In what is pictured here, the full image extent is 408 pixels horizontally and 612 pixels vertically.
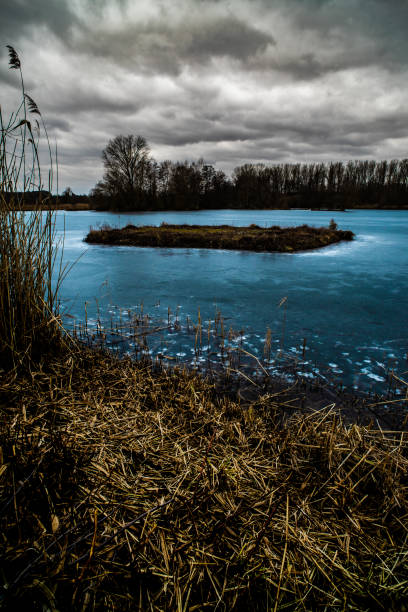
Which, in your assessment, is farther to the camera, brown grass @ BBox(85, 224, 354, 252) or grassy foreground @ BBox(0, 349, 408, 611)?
brown grass @ BBox(85, 224, 354, 252)

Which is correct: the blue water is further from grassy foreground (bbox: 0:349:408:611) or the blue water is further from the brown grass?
grassy foreground (bbox: 0:349:408:611)

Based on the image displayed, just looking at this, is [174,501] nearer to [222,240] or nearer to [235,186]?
[222,240]

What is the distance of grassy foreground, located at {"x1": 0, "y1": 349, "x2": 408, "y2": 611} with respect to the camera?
1005 mm

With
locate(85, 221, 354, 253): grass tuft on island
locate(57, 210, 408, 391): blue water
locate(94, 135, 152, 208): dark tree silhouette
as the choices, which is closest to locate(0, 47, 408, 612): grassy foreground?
locate(57, 210, 408, 391): blue water

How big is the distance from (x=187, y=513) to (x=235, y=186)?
70514 mm

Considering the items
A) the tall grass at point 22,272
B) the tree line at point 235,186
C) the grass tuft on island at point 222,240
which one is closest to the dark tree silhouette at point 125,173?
the tree line at point 235,186

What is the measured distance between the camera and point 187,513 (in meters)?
1.31

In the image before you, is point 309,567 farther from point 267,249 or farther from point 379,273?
point 267,249

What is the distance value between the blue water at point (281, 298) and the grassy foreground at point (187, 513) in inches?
62.6

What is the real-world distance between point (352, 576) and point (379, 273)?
987 centimetres

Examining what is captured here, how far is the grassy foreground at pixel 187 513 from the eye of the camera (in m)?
1.00

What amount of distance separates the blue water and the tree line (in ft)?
107

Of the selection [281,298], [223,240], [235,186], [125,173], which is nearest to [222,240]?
[223,240]

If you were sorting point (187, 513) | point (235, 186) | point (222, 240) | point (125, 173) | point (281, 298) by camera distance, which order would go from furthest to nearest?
1. point (235, 186)
2. point (125, 173)
3. point (222, 240)
4. point (281, 298)
5. point (187, 513)
